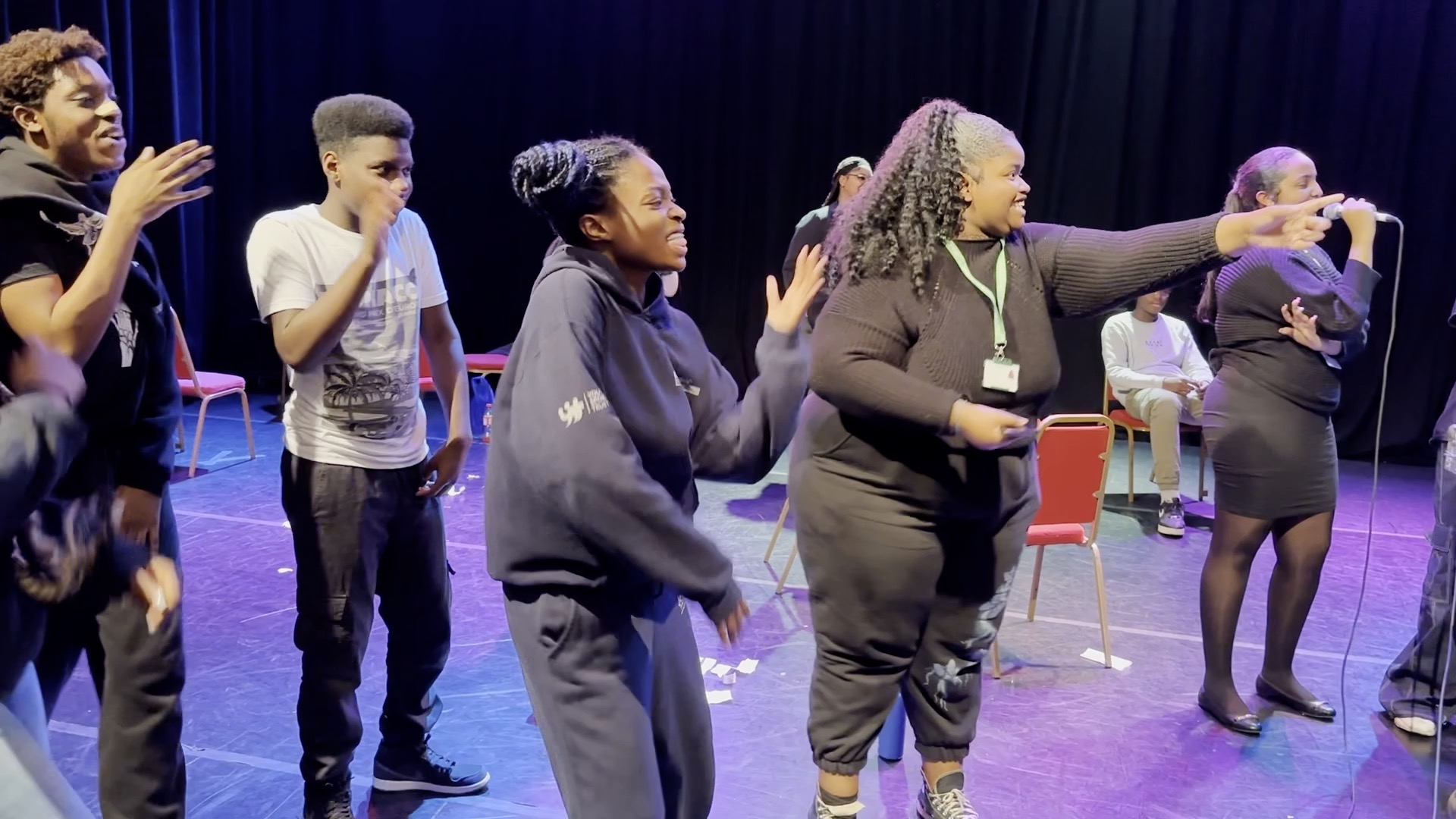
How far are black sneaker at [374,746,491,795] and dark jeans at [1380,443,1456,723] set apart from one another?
8.93 ft

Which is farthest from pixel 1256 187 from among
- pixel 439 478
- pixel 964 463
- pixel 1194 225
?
pixel 439 478

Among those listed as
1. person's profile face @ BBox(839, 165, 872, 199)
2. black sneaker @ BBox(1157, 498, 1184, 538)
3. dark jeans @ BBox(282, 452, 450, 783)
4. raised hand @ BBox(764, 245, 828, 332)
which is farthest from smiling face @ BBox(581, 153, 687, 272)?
black sneaker @ BBox(1157, 498, 1184, 538)

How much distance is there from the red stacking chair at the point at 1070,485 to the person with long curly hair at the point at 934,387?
1254 millimetres

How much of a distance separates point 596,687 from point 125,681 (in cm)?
95

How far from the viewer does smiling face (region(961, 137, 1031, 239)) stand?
84.8 inches

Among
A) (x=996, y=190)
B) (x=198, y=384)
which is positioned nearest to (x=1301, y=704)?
(x=996, y=190)

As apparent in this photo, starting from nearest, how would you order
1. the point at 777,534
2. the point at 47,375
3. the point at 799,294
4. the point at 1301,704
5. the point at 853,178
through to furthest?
the point at 47,375
the point at 799,294
the point at 1301,704
the point at 777,534
the point at 853,178

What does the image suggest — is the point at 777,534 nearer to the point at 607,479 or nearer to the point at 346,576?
the point at 346,576

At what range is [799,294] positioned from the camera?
5.89 ft

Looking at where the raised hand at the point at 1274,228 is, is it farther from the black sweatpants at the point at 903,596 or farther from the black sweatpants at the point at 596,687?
the black sweatpants at the point at 596,687

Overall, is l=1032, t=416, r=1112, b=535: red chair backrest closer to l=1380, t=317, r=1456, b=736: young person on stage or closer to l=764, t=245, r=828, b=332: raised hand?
l=1380, t=317, r=1456, b=736: young person on stage

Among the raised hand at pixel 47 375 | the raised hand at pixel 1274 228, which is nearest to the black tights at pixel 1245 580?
the raised hand at pixel 1274 228

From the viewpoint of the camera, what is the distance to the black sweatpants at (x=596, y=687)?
1.65 metres

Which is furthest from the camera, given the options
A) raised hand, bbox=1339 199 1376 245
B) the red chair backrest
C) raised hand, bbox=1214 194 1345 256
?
the red chair backrest
